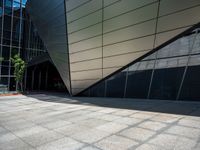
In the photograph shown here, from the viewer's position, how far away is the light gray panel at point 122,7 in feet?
37.9

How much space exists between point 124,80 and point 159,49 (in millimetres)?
3654

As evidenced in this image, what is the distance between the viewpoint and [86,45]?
15258mm

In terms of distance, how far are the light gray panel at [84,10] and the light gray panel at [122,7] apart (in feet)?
2.97

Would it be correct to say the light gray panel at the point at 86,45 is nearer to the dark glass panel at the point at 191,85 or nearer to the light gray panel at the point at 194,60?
the light gray panel at the point at 194,60

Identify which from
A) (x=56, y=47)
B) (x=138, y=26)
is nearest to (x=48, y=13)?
(x=56, y=47)

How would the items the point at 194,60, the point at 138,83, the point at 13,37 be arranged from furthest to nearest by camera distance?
the point at 13,37, the point at 138,83, the point at 194,60

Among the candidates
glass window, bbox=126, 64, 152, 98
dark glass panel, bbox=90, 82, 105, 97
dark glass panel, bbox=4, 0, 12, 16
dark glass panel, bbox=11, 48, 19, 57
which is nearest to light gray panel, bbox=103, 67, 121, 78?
dark glass panel, bbox=90, 82, 105, 97

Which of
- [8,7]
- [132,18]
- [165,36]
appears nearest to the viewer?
[165,36]

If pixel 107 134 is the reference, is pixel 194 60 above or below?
above

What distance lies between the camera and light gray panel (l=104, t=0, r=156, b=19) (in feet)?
37.9

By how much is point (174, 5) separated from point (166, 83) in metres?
4.78

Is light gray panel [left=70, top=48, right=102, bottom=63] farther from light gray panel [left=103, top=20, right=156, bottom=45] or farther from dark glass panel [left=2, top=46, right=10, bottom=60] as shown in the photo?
dark glass panel [left=2, top=46, right=10, bottom=60]

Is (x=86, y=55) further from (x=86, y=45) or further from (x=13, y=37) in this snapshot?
(x=13, y=37)

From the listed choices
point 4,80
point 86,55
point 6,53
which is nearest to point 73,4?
point 86,55
